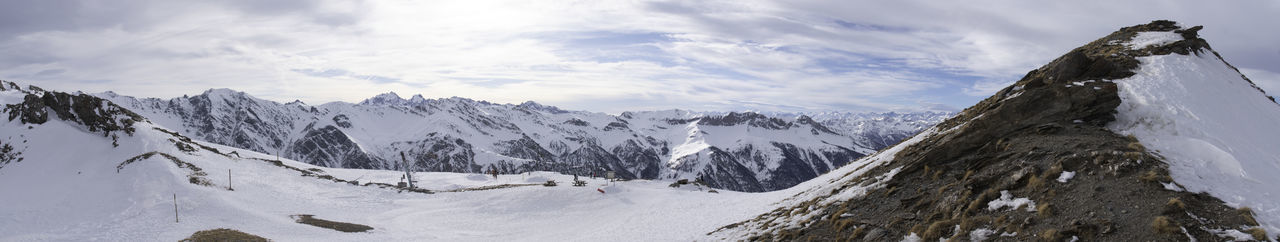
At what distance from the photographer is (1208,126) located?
1772cm

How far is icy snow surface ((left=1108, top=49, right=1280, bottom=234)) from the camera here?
1377cm

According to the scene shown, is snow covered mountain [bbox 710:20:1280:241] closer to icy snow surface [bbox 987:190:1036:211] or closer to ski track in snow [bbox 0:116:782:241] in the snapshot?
icy snow surface [bbox 987:190:1036:211]

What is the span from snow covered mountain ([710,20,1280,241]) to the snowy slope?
9079 mm

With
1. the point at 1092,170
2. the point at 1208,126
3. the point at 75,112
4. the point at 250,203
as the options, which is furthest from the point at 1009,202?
the point at 75,112

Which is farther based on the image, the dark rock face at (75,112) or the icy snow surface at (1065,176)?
the dark rock face at (75,112)

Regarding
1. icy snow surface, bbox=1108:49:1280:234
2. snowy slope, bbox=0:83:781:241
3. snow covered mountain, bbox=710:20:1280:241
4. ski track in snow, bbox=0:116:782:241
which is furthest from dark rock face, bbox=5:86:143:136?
icy snow surface, bbox=1108:49:1280:234

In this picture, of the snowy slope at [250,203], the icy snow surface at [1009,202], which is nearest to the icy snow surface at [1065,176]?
the icy snow surface at [1009,202]

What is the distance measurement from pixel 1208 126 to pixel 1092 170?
21.0 ft

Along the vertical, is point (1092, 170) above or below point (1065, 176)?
above

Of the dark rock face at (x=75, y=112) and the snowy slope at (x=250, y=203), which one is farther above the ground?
the dark rock face at (x=75, y=112)

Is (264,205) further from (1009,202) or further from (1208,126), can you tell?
(1208,126)

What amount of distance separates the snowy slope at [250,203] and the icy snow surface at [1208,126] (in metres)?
16.4

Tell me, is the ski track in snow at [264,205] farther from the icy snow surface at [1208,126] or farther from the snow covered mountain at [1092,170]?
the icy snow surface at [1208,126]

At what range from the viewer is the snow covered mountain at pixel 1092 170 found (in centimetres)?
1302
